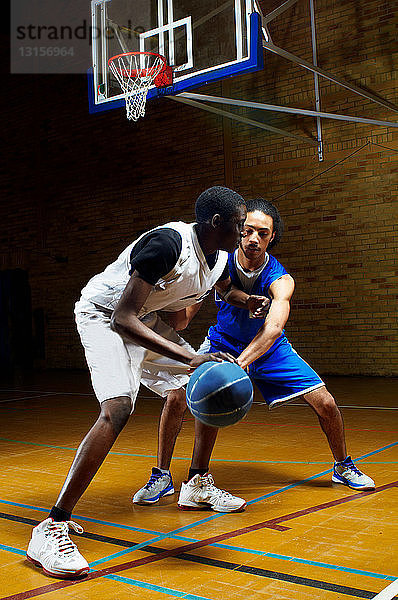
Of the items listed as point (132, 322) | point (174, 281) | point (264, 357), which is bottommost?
point (264, 357)

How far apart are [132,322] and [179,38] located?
562cm

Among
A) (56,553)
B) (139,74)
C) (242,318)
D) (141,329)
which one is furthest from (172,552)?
(139,74)

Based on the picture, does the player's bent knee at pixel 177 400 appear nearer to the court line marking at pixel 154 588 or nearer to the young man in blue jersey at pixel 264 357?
the young man in blue jersey at pixel 264 357

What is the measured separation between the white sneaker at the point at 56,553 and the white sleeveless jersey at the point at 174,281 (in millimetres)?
1059

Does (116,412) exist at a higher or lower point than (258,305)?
lower

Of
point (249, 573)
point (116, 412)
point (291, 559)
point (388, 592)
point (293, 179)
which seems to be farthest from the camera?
point (293, 179)

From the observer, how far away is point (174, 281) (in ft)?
10.1

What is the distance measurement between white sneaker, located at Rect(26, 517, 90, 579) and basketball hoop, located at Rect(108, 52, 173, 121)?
18.5 feet

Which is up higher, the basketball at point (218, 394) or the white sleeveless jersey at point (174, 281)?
the white sleeveless jersey at point (174, 281)

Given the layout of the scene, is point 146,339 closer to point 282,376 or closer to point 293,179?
point 282,376

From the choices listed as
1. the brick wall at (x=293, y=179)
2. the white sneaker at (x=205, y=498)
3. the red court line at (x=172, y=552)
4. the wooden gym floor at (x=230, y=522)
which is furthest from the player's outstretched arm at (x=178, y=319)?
the brick wall at (x=293, y=179)

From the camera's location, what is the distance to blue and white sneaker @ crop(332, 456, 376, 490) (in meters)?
3.86

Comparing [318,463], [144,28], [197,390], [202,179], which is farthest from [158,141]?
[197,390]

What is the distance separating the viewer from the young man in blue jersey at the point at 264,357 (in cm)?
375
